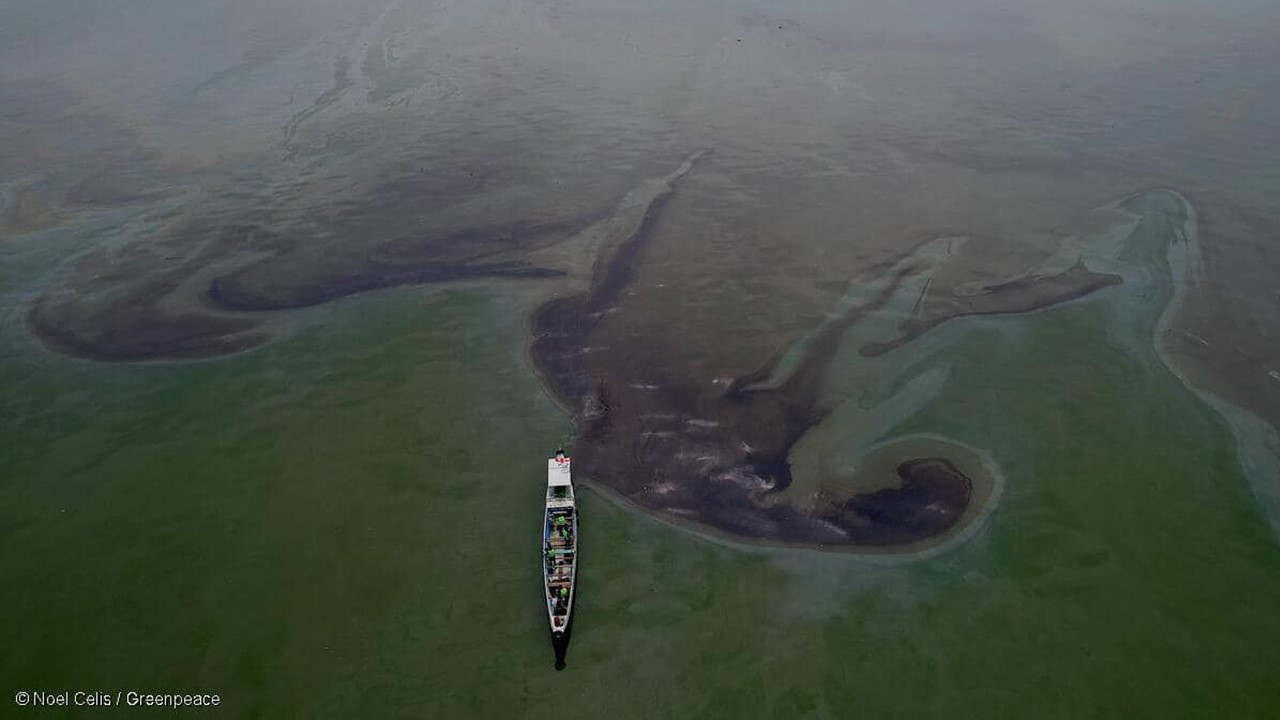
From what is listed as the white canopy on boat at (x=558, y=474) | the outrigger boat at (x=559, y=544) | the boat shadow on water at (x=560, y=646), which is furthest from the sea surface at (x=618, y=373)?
the white canopy on boat at (x=558, y=474)

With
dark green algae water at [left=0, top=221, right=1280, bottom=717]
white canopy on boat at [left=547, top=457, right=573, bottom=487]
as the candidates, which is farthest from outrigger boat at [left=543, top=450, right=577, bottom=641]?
dark green algae water at [left=0, top=221, right=1280, bottom=717]

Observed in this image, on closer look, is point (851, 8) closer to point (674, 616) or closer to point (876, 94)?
point (876, 94)

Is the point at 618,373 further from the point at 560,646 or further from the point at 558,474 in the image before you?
the point at 560,646

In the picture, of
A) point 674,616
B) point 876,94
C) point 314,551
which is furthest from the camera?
point 876,94

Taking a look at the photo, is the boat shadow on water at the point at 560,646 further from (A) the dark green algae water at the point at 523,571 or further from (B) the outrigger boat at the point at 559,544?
(A) the dark green algae water at the point at 523,571

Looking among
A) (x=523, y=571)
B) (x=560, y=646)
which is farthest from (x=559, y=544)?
(x=560, y=646)

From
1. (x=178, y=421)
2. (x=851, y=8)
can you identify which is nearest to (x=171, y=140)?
(x=178, y=421)
